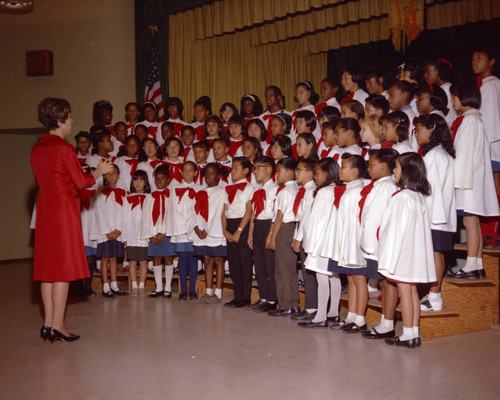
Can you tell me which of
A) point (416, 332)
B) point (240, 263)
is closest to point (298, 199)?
point (240, 263)

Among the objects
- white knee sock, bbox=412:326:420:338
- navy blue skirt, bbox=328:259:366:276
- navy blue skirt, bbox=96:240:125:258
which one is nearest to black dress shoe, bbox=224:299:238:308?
navy blue skirt, bbox=328:259:366:276

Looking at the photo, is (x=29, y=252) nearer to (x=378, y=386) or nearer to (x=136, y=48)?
(x=136, y=48)

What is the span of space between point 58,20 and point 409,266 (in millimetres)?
7311

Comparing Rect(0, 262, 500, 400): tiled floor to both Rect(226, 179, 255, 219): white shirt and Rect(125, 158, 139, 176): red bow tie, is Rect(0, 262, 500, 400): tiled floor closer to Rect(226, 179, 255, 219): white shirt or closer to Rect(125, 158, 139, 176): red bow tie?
Rect(226, 179, 255, 219): white shirt

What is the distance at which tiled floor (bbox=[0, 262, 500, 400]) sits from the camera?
Result: 3.13 metres

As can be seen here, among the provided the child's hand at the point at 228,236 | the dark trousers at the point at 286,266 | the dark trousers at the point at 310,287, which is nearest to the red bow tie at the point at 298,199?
the dark trousers at the point at 286,266

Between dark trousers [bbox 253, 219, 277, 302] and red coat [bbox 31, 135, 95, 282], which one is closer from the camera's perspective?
red coat [bbox 31, 135, 95, 282]

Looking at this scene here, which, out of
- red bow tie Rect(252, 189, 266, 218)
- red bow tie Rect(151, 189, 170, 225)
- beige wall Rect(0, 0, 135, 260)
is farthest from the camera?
beige wall Rect(0, 0, 135, 260)

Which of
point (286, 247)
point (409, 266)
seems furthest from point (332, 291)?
point (409, 266)

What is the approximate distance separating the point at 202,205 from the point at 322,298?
69.3 inches

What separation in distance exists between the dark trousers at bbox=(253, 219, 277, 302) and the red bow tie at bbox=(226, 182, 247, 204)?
0.41 metres

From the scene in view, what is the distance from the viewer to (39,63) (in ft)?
29.3

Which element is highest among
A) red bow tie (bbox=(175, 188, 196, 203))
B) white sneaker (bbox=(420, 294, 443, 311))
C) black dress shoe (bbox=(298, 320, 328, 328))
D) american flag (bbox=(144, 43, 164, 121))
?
american flag (bbox=(144, 43, 164, 121))

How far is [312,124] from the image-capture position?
5.39 metres
